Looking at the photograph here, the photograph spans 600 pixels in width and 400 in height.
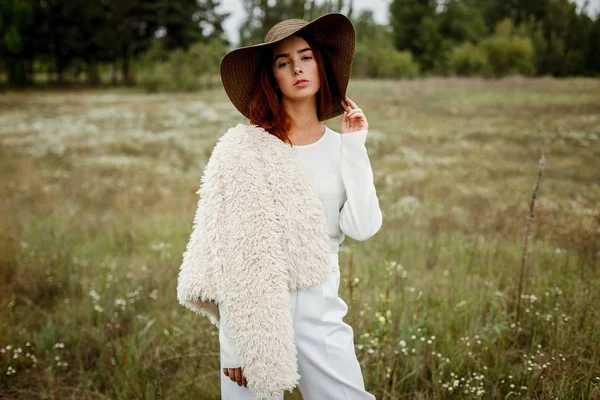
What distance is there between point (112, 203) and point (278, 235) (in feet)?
20.4

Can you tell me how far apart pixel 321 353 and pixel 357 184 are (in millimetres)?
654

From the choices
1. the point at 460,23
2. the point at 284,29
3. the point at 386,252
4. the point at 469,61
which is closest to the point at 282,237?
the point at 284,29

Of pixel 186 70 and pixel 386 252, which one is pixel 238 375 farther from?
pixel 186 70

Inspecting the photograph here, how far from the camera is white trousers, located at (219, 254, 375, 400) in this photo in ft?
5.55

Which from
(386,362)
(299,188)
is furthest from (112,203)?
(299,188)

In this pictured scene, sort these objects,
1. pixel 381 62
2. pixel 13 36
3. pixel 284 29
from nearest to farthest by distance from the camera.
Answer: pixel 284 29 < pixel 13 36 < pixel 381 62

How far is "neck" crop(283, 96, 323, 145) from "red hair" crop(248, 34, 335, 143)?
0.09ft

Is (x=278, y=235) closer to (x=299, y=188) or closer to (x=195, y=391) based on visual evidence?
(x=299, y=188)

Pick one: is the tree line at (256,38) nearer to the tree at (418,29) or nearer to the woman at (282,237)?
the tree at (418,29)

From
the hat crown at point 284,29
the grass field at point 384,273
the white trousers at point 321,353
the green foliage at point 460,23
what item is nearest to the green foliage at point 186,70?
the grass field at point 384,273

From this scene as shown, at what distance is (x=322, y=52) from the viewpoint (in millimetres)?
2025

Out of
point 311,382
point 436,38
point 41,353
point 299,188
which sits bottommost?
point 41,353

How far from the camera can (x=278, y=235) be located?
1.69 metres

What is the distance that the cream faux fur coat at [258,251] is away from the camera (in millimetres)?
1613
